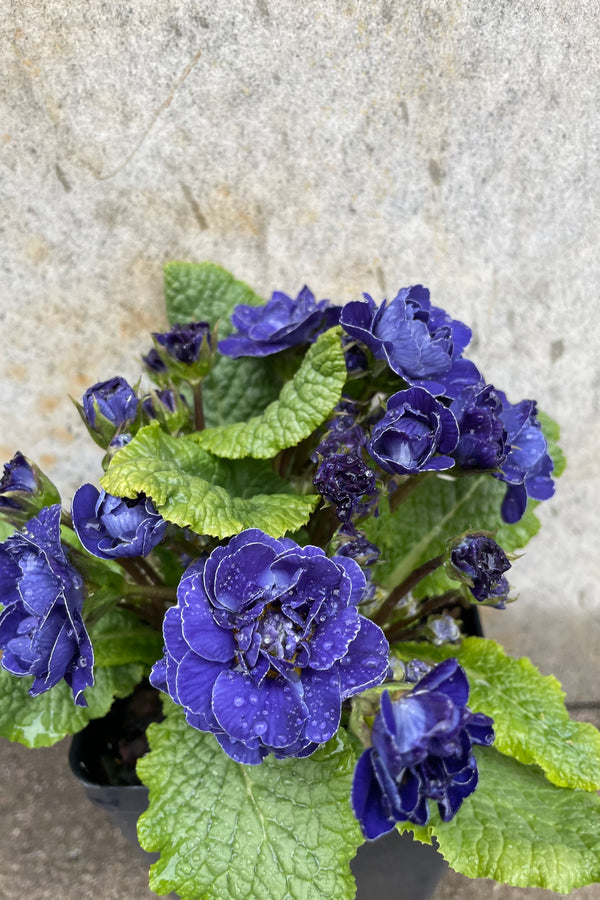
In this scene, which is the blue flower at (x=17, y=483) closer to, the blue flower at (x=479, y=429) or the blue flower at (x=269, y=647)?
the blue flower at (x=269, y=647)

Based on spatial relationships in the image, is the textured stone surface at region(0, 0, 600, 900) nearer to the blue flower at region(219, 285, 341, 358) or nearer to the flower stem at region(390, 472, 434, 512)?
the blue flower at region(219, 285, 341, 358)

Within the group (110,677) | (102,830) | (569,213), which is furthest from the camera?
(102,830)

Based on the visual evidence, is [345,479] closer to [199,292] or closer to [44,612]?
[44,612]

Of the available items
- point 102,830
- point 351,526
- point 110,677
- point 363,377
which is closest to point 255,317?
point 363,377

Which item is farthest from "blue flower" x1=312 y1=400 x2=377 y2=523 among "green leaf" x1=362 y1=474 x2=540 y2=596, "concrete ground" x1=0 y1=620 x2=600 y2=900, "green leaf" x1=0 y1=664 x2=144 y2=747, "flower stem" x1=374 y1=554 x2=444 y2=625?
"concrete ground" x1=0 y1=620 x2=600 y2=900

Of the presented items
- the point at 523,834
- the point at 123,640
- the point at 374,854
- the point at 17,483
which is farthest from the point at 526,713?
the point at 17,483

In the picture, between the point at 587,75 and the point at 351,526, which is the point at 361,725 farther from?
the point at 587,75

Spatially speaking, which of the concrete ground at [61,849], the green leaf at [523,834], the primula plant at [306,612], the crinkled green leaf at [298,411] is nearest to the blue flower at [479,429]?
the primula plant at [306,612]
